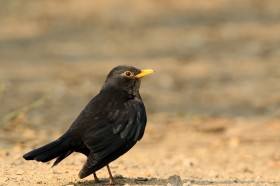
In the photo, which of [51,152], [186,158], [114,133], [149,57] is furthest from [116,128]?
[149,57]

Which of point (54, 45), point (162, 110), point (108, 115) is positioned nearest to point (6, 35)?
point (54, 45)

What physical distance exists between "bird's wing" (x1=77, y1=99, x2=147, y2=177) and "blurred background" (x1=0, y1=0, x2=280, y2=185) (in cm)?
285

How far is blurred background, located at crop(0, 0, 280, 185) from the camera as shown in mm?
12555

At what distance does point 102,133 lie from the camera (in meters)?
7.19

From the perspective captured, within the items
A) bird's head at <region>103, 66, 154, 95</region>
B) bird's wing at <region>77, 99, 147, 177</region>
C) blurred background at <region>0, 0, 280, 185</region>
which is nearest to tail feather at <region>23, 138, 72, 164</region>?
bird's wing at <region>77, 99, 147, 177</region>

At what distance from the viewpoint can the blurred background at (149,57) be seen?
1255 cm

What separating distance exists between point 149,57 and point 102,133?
29.1ft

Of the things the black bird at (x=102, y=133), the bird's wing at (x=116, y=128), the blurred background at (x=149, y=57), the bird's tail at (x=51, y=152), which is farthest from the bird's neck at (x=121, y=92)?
the blurred background at (x=149, y=57)

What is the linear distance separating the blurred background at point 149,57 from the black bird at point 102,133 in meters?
2.73

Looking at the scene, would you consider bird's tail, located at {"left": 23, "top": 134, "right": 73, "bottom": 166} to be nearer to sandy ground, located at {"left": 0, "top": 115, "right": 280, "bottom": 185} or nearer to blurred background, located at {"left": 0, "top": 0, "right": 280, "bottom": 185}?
sandy ground, located at {"left": 0, "top": 115, "right": 280, "bottom": 185}

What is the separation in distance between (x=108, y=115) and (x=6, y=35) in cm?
993

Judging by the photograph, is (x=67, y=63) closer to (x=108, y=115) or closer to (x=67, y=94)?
(x=67, y=94)

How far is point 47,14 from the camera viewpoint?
18.3 meters

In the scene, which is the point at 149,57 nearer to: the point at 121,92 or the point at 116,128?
the point at 121,92
